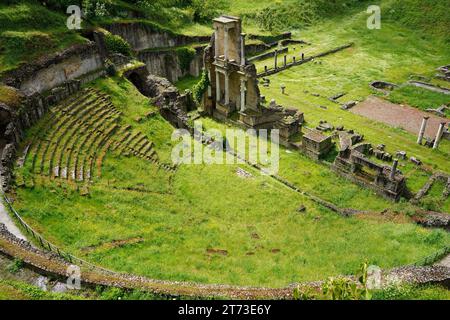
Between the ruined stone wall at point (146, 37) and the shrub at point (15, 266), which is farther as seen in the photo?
the ruined stone wall at point (146, 37)

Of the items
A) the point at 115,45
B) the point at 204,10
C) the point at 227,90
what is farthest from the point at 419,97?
the point at 115,45

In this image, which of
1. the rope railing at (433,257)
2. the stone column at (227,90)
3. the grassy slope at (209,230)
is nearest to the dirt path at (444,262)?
the rope railing at (433,257)

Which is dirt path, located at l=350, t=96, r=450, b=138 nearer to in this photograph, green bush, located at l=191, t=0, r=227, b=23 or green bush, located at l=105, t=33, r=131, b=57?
green bush, located at l=105, t=33, r=131, b=57

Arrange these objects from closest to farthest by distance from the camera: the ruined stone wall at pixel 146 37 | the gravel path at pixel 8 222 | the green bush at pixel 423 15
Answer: the gravel path at pixel 8 222, the ruined stone wall at pixel 146 37, the green bush at pixel 423 15

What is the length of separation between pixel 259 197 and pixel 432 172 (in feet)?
46.7

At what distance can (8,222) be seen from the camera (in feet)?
70.2

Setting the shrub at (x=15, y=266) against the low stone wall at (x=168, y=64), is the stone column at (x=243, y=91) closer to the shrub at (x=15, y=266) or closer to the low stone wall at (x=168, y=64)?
the low stone wall at (x=168, y=64)

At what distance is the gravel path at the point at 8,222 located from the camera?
20.7 m

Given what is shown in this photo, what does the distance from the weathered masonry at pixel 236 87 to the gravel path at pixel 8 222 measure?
71.0ft

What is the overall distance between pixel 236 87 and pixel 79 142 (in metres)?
16.0

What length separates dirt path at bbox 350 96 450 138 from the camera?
132ft

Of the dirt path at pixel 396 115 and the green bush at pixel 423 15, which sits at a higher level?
A: the green bush at pixel 423 15

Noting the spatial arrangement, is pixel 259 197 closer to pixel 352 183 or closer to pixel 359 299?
pixel 352 183

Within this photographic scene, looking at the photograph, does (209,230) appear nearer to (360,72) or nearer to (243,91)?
Result: (243,91)
